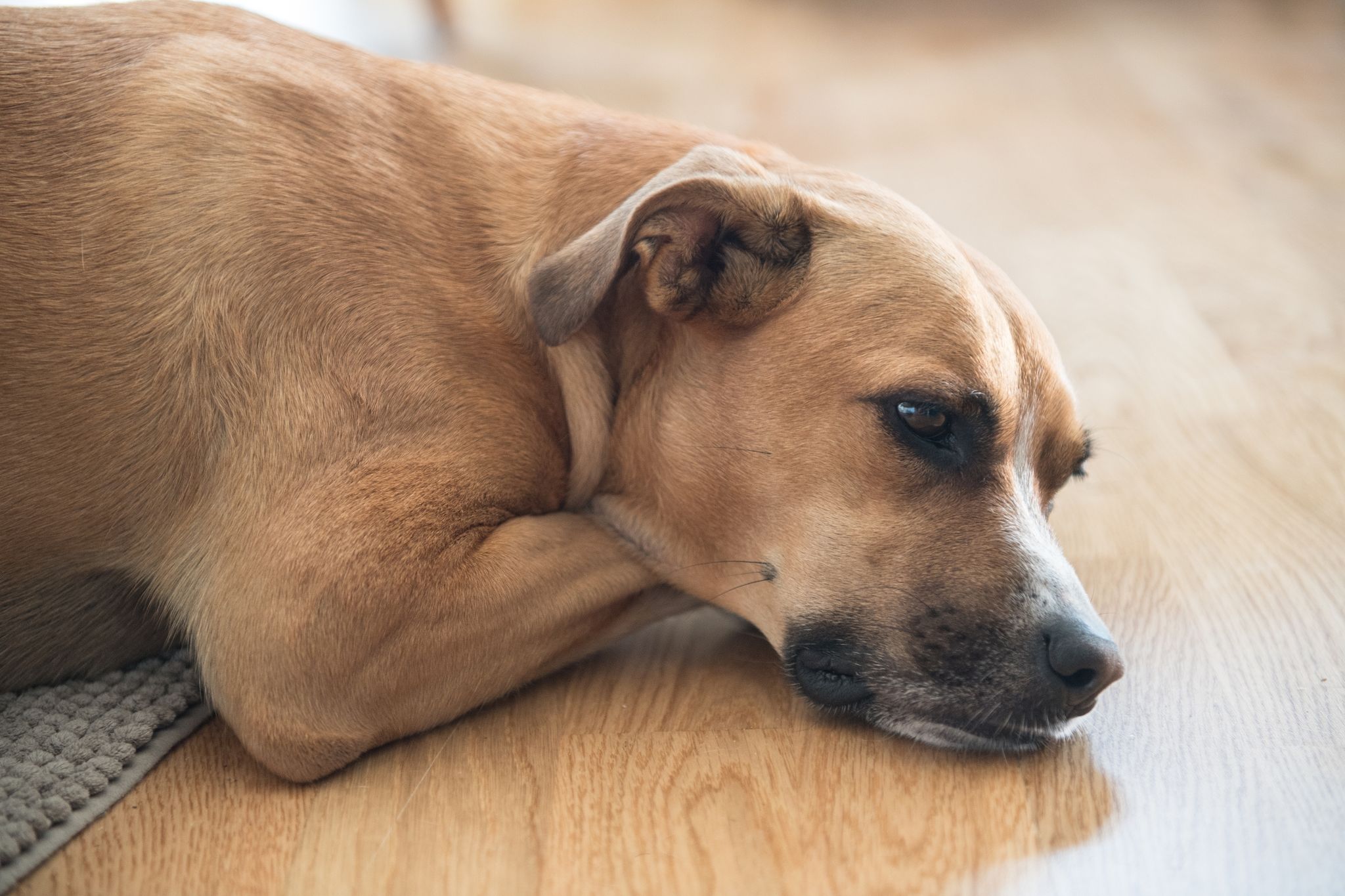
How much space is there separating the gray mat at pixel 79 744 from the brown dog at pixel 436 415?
6 cm

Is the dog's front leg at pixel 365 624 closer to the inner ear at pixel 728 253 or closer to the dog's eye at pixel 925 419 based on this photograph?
Result: the inner ear at pixel 728 253

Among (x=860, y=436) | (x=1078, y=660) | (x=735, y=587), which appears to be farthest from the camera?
(x=735, y=587)

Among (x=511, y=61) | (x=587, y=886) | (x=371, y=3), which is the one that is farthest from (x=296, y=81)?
(x=371, y=3)

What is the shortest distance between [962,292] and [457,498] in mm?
851

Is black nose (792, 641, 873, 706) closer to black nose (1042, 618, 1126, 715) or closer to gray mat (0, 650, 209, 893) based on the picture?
black nose (1042, 618, 1126, 715)

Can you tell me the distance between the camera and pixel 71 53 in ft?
6.04

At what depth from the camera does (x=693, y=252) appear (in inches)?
70.5

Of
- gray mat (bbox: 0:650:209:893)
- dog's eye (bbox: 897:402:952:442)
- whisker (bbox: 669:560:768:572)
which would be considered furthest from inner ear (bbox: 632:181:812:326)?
gray mat (bbox: 0:650:209:893)

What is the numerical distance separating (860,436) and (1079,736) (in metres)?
0.60

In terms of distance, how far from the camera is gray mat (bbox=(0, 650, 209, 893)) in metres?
1.64

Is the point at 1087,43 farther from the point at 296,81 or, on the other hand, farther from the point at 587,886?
the point at 587,886

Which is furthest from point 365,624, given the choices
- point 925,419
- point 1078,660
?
point 1078,660

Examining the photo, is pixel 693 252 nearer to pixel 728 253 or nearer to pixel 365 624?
pixel 728 253

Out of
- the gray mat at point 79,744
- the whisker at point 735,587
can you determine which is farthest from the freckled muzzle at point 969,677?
the gray mat at point 79,744
